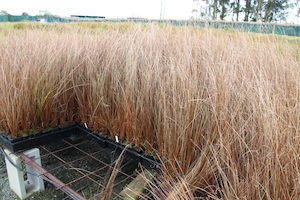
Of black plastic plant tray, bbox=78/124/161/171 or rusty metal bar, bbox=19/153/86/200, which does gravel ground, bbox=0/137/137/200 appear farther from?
black plastic plant tray, bbox=78/124/161/171

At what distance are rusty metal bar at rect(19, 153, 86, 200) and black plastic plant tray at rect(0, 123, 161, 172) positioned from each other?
3.7 inches

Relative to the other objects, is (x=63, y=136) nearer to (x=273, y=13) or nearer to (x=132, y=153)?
(x=132, y=153)

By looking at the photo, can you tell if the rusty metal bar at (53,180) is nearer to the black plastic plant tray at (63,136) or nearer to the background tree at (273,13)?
the black plastic plant tray at (63,136)

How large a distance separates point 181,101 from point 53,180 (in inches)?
36.5

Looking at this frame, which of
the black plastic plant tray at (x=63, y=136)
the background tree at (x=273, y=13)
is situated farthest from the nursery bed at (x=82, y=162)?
the background tree at (x=273, y=13)

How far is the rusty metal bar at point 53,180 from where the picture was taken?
140cm

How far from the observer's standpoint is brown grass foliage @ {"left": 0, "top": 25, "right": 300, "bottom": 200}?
1070mm

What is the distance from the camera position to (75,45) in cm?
242

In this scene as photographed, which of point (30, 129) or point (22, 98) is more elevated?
point (22, 98)

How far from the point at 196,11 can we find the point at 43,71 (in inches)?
69.8

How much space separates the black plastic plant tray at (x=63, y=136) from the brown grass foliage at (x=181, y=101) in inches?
2.8

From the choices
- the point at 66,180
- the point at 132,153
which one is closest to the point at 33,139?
the point at 66,180

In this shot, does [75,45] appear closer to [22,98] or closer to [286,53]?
[22,98]

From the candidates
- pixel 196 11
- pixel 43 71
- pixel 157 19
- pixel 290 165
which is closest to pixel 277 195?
pixel 290 165
